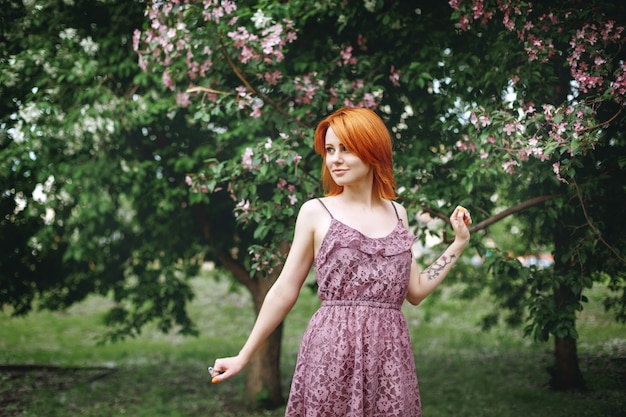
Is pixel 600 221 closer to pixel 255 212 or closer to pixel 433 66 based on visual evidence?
pixel 433 66

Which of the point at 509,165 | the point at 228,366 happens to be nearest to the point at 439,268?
the point at 228,366

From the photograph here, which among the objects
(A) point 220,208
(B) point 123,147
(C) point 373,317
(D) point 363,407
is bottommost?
(D) point 363,407

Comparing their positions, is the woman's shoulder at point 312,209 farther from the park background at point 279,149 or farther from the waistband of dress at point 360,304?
the park background at point 279,149

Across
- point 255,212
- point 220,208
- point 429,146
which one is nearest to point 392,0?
point 429,146

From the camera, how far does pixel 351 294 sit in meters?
2.55

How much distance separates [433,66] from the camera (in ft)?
14.8

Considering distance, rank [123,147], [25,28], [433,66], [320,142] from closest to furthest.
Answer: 1. [320,142]
2. [433,66]
3. [25,28]
4. [123,147]

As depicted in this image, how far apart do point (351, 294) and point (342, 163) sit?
1.73ft

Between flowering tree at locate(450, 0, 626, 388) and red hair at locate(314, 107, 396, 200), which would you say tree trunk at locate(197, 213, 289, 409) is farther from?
red hair at locate(314, 107, 396, 200)

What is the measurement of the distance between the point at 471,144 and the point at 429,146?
53 cm

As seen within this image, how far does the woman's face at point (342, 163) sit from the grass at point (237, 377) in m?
3.94

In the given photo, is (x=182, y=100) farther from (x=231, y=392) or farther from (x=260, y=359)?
(x=231, y=392)

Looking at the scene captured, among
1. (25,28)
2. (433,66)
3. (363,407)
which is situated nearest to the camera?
(363,407)

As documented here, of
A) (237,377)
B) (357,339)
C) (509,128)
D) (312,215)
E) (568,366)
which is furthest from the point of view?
(237,377)
